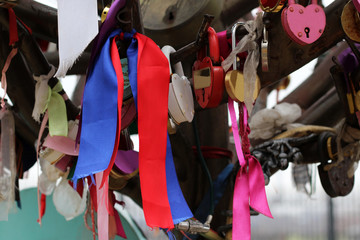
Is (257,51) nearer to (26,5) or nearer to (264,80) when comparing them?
(264,80)

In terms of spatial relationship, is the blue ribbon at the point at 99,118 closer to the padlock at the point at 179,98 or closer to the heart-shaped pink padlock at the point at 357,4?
the padlock at the point at 179,98

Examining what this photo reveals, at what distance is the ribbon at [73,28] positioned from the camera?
497 millimetres

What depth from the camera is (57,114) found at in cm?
70

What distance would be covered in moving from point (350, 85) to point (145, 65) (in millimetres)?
357

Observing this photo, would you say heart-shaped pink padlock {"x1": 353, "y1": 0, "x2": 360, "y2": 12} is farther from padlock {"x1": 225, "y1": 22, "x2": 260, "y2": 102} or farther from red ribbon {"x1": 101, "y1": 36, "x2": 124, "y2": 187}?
red ribbon {"x1": 101, "y1": 36, "x2": 124, "y2": 187}

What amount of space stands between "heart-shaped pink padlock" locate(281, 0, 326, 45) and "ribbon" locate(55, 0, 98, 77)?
0.21 m

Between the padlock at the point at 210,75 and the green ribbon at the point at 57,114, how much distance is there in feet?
0.64

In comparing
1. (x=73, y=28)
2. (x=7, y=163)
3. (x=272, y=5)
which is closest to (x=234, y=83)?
(x=272, y=5)

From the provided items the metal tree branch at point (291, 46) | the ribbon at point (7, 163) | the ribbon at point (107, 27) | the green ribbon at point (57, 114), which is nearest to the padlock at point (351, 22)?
the metal tree branch at point (291, 46)

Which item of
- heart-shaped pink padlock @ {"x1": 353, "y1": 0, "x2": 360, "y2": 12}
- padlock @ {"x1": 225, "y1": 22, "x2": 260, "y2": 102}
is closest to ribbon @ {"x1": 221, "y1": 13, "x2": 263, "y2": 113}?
padlock @ {"x1": 225, "y1": 22, "x2": 260, "y2": 102}

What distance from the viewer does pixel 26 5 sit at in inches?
29.9

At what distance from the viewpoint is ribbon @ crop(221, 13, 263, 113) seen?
0.61 meters

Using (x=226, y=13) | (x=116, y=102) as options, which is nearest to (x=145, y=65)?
(x=116, y=102)

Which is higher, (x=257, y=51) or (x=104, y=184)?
(x=257, y=51)
